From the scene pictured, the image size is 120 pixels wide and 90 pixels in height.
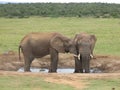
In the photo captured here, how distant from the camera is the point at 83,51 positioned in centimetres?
1708

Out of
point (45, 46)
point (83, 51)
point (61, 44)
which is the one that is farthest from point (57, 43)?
point (83, 51)

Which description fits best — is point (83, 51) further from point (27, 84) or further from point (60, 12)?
point (60, 12)

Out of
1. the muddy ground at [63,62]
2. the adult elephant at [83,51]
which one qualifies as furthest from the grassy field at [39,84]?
the muddy ground at [63,62]

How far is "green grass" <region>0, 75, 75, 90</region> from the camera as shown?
42.0 feet

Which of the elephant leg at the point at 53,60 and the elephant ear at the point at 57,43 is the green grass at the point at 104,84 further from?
the elephant ear at the point at 57,43

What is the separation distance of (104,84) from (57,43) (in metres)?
4.59

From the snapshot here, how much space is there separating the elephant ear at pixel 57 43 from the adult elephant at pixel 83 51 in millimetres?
553

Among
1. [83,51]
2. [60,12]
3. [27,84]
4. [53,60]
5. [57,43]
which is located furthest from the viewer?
[60,12]

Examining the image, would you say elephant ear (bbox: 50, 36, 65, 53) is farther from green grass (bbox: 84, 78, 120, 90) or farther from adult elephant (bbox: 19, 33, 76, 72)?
green grass (bbox: 84, 78, 120, 90)

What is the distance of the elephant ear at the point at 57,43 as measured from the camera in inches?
693

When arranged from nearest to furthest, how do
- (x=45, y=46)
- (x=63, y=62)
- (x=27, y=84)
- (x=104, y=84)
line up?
(x=27, y=84) < (x=104, y=84) < (x=45, y=46) < (x=63, y=62)

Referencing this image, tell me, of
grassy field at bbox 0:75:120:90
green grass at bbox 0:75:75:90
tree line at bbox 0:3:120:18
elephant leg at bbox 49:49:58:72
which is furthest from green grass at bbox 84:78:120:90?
tree line at bbox 0:3:120:18

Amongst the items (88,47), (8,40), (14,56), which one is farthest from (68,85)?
(8,40)

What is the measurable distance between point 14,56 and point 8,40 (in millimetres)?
6167
